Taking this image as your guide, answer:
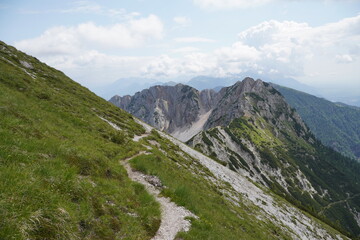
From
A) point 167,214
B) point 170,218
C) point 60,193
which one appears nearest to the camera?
point 60,193

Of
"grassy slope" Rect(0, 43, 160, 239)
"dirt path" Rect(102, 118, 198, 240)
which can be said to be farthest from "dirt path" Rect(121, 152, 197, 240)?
"grassy slope" Rect(0, 43, 160, 239)

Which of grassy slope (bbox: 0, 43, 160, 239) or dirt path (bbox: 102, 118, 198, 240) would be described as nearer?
grassy slope (bbox: 0, 43, 160, 239)

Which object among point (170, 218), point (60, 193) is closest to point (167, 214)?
point (170, 218)

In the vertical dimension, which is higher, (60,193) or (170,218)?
(60,193)

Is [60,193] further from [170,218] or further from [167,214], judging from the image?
[167,214]

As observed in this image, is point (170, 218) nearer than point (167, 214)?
Yes

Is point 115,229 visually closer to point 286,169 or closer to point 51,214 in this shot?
point 51,214

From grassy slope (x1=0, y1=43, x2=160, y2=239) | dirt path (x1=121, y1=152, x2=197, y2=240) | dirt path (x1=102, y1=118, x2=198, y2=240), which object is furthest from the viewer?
dirt path (x1=102, y1=118, x2=198, y2=240)

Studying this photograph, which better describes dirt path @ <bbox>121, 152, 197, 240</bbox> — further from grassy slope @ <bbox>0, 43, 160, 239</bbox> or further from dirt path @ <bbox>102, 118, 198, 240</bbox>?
grassy slope @ <bbox>0, 43, 160, 239</bbox>

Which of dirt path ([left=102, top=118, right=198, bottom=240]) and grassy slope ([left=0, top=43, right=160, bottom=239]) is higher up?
grassy slope ([left=0, top=43, right=160, bottom=239])

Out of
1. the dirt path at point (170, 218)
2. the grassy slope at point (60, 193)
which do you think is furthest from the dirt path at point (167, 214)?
the grassy slope at point (60, 193)

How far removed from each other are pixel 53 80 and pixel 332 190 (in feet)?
757

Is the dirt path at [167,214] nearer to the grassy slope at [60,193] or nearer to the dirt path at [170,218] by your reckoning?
the dirt path at [170,218]

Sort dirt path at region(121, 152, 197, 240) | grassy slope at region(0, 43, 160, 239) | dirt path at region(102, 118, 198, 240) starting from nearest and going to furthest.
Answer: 1. grassy slope at region(0, 43, 160, 239)
2. dirt path at region(121, 152, 197, 240)
3. dirt path at region(102, 118, 198, 240)
